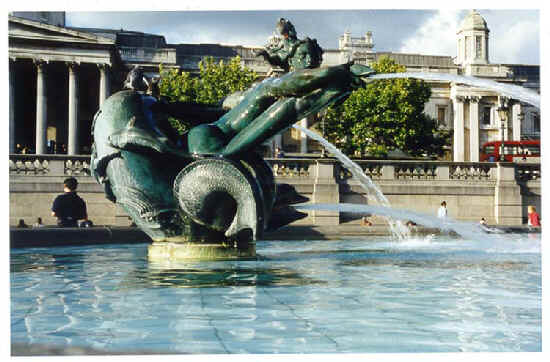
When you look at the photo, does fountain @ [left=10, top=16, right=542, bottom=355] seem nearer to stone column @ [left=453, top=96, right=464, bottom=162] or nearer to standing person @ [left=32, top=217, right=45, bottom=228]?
standing person @ [left=32, top=217, right=45, bottom=228]

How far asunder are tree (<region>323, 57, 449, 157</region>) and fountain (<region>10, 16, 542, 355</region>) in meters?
40.9

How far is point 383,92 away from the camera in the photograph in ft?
173

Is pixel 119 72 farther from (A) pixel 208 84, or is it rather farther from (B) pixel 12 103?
(A) pixel 208 84

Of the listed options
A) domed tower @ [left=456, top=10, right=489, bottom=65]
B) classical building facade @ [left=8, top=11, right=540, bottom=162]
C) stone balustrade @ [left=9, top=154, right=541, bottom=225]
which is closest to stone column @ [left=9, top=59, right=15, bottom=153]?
Answer: classical building facade @ [left=8, top=11, right=540, bottom=162]

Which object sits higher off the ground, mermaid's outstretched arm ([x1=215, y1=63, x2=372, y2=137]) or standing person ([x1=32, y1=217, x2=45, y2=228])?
mermaid's outstretched arm ([x1=215, y1=63, x2=372, y2=137])

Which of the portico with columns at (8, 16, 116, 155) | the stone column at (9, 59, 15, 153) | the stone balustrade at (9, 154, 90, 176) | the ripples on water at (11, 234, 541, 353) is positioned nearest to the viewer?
the ripples on water at (11, 234, 541, 353)

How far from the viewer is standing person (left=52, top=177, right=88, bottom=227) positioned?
1317 cm

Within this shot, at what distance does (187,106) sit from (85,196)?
58.3 ft

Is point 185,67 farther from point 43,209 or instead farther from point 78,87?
point 43,209

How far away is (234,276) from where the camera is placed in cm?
711

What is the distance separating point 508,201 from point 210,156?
21.9 metres

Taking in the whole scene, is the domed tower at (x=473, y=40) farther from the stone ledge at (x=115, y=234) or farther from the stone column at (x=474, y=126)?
the stone ledge at (x=115, y=234)

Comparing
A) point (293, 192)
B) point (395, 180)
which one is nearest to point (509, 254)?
point (293, 192)

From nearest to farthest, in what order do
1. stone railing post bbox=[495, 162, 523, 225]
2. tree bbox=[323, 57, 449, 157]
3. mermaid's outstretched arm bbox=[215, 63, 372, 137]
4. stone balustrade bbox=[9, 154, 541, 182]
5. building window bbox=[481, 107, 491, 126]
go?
1. mermaid's outstretched arm bbox=[215, 63, 372, 137]
2. stone balustrade bbox=[9, 154, 541, 182]
3. stone railing post bbox=[495, 162, 523, 225]
4. tree bbox=[323, 57, 449, 157]
5. building window bbox=[481, 107, 491, 126]
